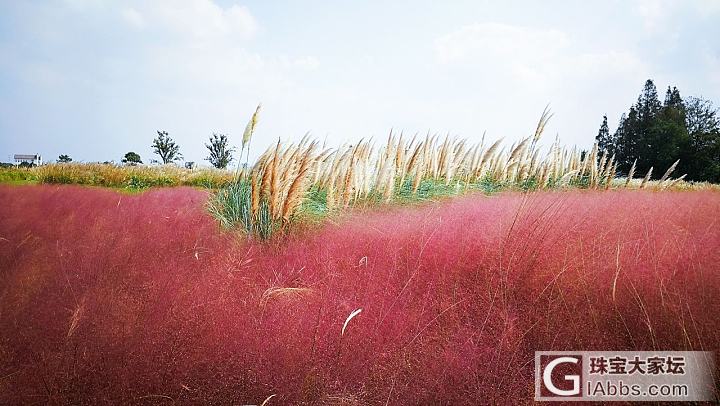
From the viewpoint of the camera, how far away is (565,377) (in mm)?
1197

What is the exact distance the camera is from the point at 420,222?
2.55m

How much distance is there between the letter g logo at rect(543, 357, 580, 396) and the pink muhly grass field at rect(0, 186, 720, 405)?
0.19 feet

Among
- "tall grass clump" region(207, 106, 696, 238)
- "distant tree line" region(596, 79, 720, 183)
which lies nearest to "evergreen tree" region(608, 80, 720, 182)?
"distant tree line" region(596, 79, 720, 183)

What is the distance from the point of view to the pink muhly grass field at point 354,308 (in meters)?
1.25

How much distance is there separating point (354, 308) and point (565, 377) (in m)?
0.75

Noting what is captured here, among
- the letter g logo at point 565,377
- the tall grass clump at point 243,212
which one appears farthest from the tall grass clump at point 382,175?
the letter g logo at point 565,377

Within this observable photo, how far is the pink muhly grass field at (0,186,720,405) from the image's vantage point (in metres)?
1.25

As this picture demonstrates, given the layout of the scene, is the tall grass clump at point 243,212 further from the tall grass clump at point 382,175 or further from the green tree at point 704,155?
the green tree at point 704,155

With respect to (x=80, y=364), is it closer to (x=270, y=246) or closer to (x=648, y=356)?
(x=270, y=246)

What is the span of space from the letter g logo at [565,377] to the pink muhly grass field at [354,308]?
0.19 ft

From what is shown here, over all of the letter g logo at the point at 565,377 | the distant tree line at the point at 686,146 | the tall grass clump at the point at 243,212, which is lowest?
the letter g logo at the point at 565,377

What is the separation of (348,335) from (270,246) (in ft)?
4.30

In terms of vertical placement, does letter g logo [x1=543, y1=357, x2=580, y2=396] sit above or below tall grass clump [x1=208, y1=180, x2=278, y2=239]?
below

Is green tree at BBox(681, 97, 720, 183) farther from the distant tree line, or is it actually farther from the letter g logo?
the letter g logo
